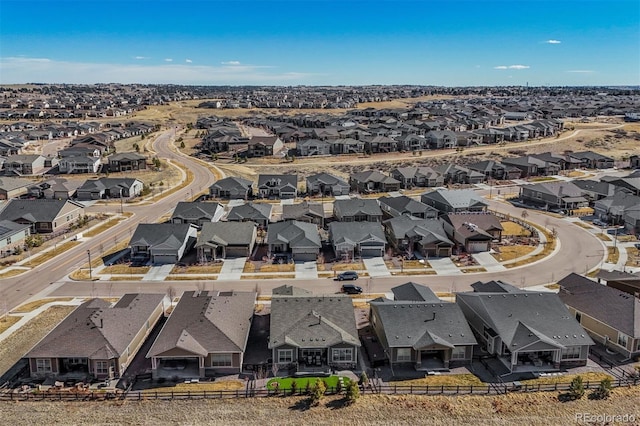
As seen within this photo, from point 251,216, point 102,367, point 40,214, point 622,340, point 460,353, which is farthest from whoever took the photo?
point 251,216

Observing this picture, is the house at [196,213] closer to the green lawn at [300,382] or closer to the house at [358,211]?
the house at [358,211]

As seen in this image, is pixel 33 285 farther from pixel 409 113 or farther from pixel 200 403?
pixel 409 113

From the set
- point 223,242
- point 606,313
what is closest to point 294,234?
point 223,242

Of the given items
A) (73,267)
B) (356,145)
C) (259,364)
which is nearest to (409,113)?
(356,145)

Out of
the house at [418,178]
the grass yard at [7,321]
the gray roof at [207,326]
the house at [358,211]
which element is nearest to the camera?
the gray roof at [207,326]

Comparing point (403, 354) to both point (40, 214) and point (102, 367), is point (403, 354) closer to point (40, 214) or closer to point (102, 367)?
point (102, 367)

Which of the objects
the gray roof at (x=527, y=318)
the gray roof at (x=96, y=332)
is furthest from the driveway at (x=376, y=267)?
the gray roof at (x=96, y=332)
